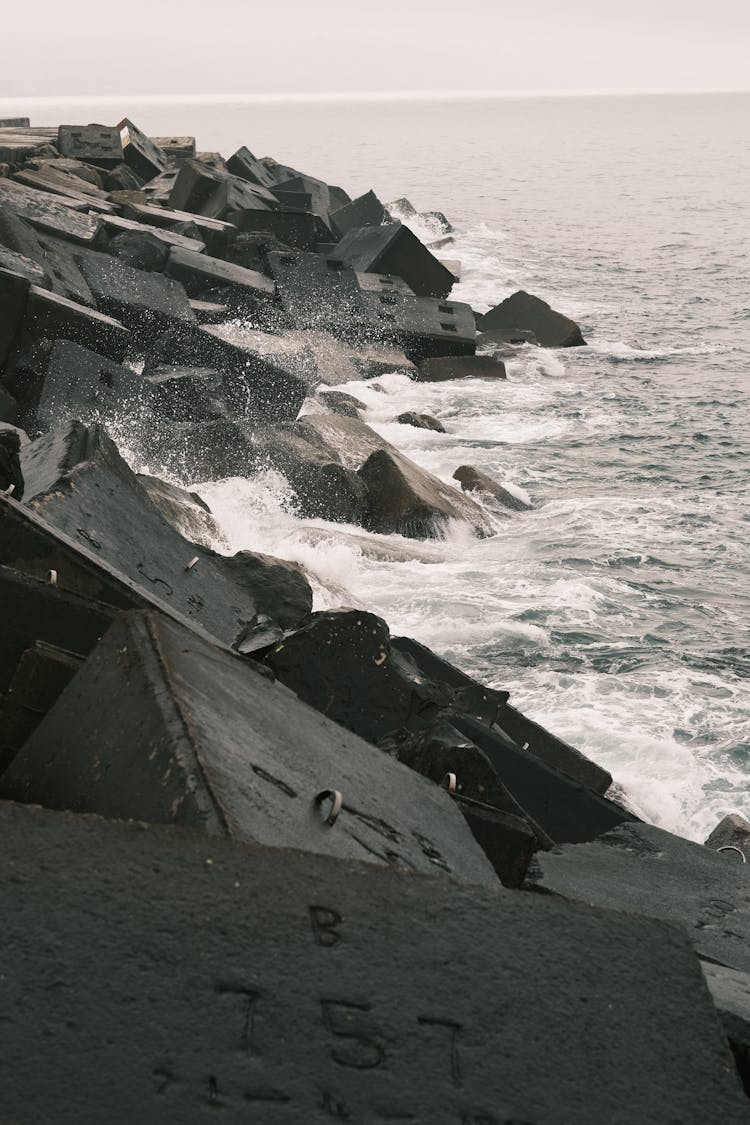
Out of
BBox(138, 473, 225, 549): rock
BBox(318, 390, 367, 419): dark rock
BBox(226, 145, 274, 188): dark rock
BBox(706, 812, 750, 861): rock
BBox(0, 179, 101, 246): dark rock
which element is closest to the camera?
BBox(706, 812, 750, 861): rock

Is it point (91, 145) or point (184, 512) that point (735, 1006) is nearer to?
point (184, 512)

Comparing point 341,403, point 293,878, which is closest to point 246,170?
point 341,403

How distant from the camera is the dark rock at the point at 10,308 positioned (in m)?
8.50

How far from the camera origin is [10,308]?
8.55m

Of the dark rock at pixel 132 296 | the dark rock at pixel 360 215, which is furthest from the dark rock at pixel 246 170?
the dark rock at pixel 132 296

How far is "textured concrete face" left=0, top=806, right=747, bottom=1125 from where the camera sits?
6.23 ft

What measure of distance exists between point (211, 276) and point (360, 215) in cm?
1061

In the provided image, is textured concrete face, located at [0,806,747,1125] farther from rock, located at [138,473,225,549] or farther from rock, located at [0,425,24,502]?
rock, located at [138,473,225,549]

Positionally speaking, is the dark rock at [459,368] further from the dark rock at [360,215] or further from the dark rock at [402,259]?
the dark rock at [360,215]

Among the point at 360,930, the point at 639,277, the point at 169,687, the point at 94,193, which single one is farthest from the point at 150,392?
the point at 639,277

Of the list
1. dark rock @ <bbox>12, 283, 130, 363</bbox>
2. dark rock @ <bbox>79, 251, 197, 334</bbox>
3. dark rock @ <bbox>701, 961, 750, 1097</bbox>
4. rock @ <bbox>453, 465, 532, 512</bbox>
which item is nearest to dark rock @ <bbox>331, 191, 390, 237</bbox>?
dark rock @ <bbox>79, 251, 197, 334</bbox>

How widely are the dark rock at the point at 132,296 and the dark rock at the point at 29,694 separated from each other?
910cm

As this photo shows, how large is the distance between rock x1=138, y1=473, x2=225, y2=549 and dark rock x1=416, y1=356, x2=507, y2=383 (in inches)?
369

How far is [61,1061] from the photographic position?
73.1 inches
